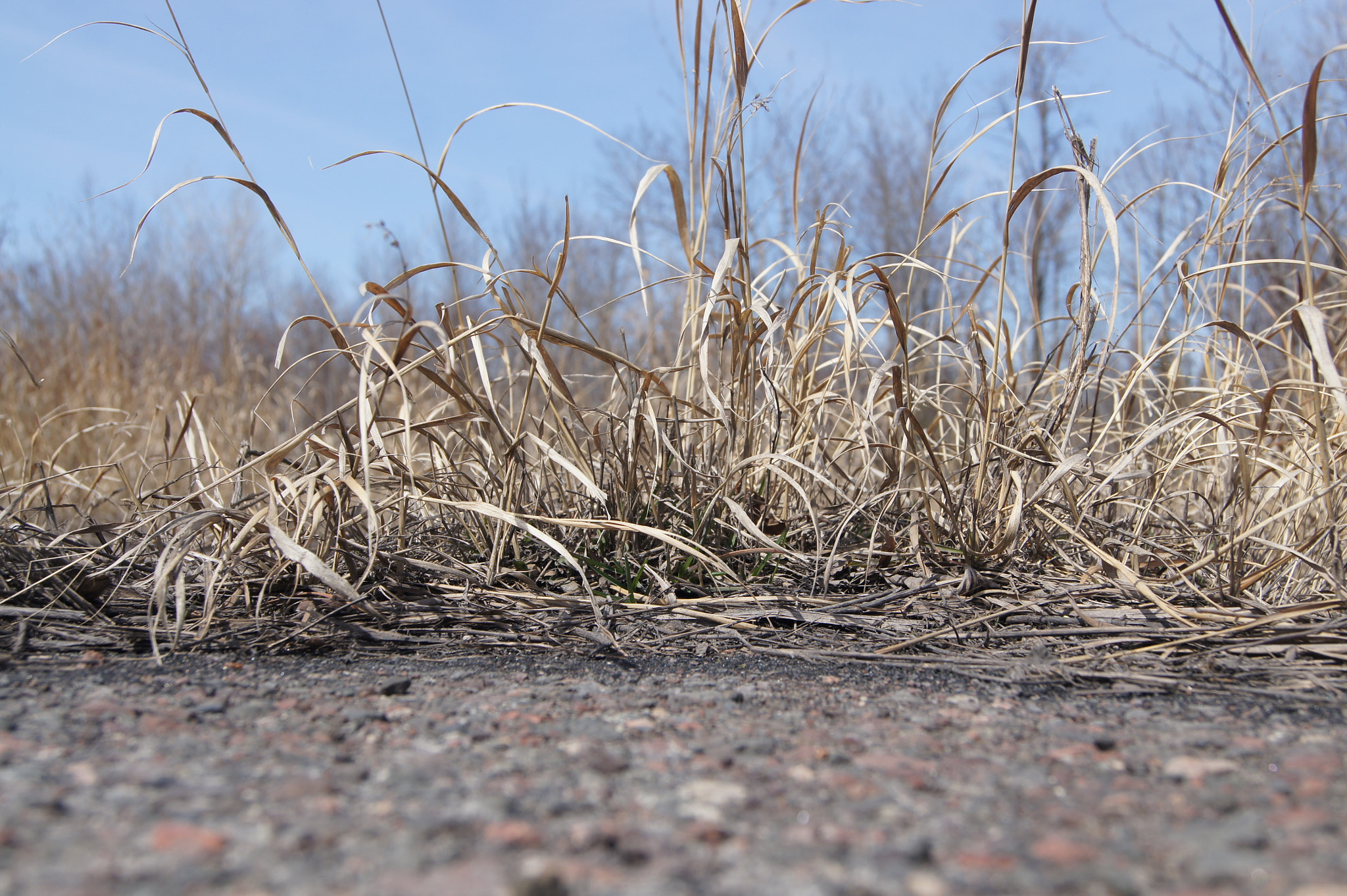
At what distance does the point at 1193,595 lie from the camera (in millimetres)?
1186

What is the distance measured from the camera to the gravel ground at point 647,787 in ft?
1.68

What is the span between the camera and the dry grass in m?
1.12

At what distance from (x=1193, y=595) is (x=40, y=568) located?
1.76m

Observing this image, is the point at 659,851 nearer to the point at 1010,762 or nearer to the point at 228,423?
the point at 1010,762

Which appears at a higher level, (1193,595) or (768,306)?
(768,306)

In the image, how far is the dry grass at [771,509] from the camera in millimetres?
1121

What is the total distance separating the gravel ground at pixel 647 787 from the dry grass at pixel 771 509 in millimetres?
171

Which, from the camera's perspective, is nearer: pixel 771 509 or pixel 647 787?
pixel 647 787

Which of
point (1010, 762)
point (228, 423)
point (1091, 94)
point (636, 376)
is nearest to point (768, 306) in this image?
point (636, 376)

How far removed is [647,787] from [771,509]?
922 mm

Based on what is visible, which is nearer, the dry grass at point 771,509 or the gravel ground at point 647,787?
the gravel ground at point 647,787

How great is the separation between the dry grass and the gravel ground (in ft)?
0.56

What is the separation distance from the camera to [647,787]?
0.66 metres

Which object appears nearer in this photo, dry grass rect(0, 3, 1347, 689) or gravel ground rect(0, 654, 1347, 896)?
gravel ground rect(0, 654, 1347, 896)
